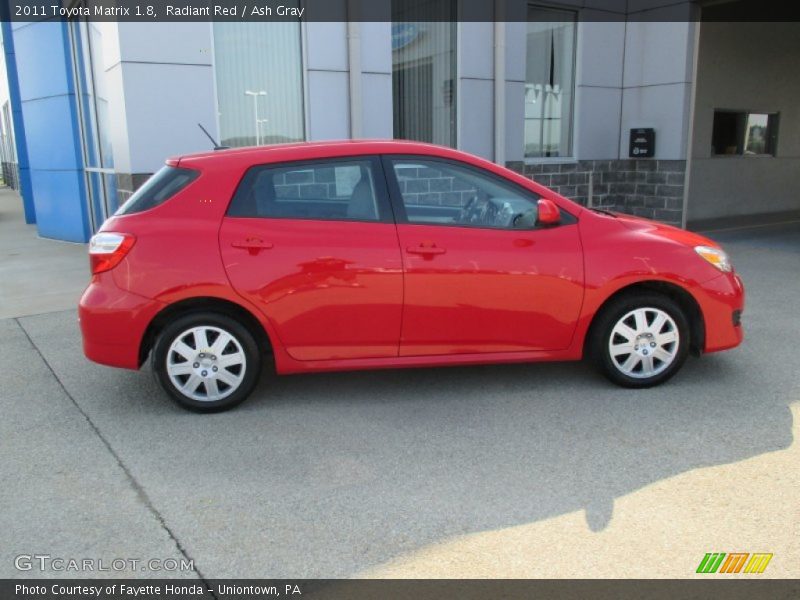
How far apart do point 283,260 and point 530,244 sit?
1542 millimetres

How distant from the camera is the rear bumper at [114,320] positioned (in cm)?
418

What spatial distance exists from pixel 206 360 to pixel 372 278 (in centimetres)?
114

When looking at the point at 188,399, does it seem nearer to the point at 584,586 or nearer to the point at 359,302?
the point at 359,302

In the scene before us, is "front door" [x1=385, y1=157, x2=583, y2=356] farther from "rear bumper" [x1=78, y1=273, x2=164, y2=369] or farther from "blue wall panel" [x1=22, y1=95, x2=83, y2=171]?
"blue wall panel" [x1=22, y1=95, x2=83, y2=171]

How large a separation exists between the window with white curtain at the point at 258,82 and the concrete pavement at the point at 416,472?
4766 mm

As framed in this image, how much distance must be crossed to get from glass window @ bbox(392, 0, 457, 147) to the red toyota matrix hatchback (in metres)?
6.43

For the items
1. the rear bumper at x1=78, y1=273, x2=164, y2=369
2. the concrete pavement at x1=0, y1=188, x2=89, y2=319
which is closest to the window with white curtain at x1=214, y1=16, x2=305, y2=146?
the concrete pavement at x1=0, y1=188, x2=89, y2=319

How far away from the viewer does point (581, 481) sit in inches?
136

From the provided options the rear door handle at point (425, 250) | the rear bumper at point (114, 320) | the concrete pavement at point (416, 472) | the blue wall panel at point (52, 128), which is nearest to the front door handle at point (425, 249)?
the rear door handle at point (425, 250)

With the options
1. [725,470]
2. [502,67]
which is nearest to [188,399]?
[725,470]

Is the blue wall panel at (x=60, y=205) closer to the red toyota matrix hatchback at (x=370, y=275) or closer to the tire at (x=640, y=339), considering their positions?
the red toyota matrix hatchback at (x=370, y=275)

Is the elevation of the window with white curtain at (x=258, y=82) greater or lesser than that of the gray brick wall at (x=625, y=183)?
greater

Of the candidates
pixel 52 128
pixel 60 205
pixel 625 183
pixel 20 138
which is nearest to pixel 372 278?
pixel 625 183

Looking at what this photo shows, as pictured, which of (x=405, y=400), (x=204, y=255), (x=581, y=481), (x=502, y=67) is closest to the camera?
(x=581, y=481)
